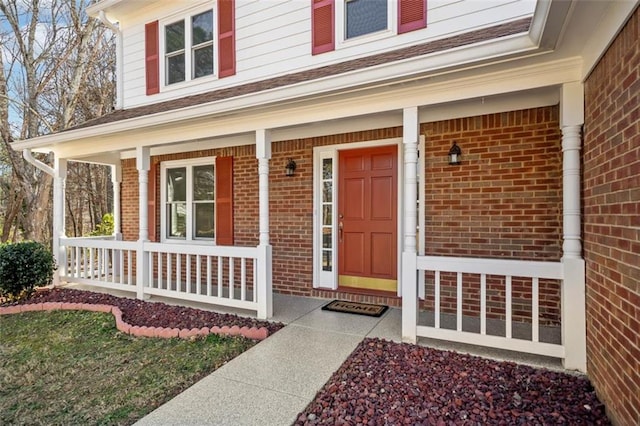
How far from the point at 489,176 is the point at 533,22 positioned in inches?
75.9

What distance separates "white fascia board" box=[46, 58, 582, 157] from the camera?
9.44 ft

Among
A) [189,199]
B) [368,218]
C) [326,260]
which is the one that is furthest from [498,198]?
[189,199]

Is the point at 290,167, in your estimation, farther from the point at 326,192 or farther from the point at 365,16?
the point at 365,16

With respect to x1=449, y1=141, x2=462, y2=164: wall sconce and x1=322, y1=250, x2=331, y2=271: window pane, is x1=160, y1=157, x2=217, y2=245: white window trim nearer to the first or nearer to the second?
x1=322, y1=250, x2=331, y2=271: window pane

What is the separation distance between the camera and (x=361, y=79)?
3305mm

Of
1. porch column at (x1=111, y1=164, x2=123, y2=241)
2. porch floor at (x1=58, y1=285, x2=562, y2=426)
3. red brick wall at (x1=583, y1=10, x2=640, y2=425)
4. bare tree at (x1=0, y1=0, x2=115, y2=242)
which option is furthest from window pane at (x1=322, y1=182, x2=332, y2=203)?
bare tree at (x1=0, y1=0, x2=115, y2=242)

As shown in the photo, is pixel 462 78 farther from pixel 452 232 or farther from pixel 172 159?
pixel 172 159

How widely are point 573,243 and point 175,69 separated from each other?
256 inches

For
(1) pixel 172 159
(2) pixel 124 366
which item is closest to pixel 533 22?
(2) pixel 124 366

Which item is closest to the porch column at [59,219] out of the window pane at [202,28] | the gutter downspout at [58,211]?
the gutter downspout at [58,211]

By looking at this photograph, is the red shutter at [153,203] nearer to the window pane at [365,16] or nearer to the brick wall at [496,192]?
the brick wall at [496,192]

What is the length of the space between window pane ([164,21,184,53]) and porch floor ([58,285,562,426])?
4947mm

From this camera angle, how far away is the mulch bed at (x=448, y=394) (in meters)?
2.21

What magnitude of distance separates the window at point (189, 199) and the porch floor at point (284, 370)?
2.51 m
